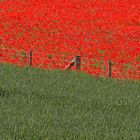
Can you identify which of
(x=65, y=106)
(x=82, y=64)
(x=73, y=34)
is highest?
(x=73, y=34)

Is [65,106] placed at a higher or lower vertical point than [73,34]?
lower

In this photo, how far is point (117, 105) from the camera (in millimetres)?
20062

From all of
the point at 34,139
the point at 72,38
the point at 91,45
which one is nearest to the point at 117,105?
the point at 34,139

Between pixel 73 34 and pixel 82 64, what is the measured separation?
35.7 ft

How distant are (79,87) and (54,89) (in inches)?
48.0

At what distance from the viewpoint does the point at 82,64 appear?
102 feet

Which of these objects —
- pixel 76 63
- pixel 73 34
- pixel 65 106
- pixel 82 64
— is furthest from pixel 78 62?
pixel 73 34

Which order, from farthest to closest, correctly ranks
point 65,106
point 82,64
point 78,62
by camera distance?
point 82,64, point 78,62, point 65,106

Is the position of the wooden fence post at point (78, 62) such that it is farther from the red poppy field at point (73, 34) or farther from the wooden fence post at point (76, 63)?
the red poppy field at point (73, 34)

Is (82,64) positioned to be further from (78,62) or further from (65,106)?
(65,106)

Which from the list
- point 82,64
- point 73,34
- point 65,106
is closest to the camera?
point 65,106

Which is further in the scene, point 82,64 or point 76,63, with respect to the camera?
point 82,64

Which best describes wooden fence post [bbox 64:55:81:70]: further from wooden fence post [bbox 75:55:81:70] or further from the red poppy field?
the red poppy field

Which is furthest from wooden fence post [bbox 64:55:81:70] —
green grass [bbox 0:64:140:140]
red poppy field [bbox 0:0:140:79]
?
green grass [bbox 0:64:140:140]
